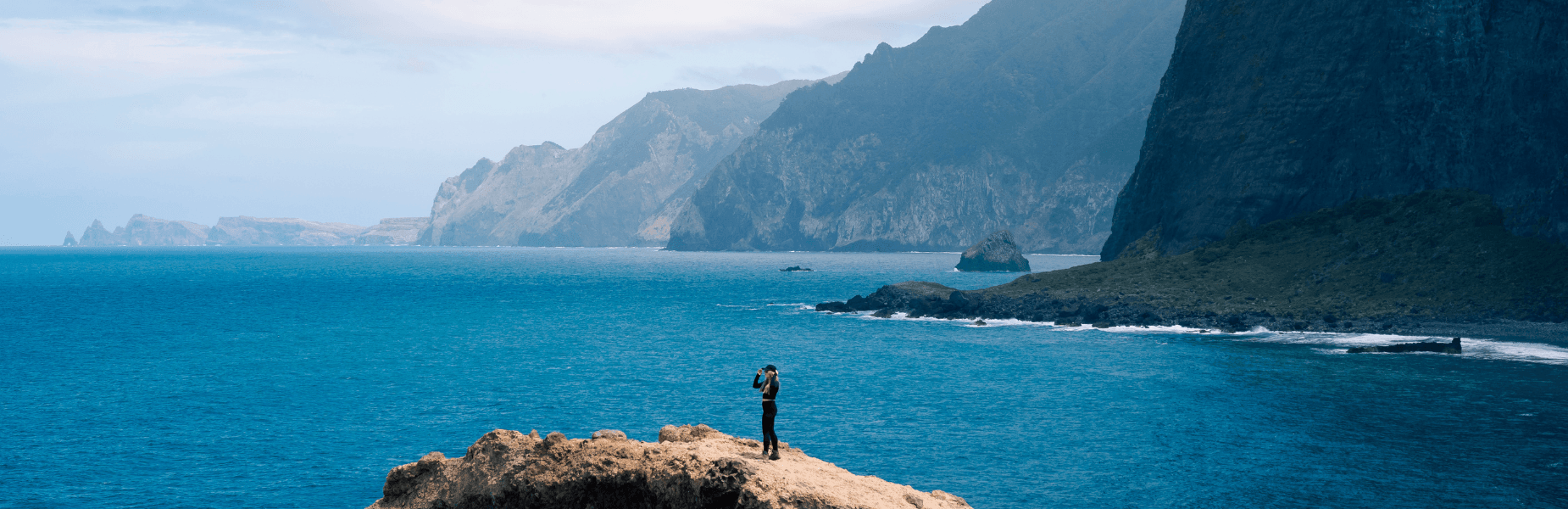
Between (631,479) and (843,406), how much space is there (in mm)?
26803

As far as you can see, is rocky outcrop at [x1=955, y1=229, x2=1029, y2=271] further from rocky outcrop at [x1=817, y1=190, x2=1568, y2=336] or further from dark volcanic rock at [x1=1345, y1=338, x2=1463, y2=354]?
dark volcanic rock at [x1=1345, y1=338, x2=1463, y2=354]

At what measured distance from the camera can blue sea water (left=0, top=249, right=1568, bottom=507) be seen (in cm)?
2995

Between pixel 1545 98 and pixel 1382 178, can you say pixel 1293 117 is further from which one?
pixel 1545 98

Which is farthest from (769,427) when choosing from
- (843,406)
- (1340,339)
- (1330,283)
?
(1330,283)

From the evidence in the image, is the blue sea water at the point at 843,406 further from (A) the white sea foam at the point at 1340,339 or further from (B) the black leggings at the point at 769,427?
(B) the black leggings at the point at 769,427

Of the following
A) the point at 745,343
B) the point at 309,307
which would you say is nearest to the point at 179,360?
the point at 745,343

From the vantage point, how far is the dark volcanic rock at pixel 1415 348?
5744 centimetres

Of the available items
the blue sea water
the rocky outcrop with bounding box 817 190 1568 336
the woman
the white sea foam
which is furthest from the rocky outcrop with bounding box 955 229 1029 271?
the woman

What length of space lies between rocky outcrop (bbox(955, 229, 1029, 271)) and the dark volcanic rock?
123315mm

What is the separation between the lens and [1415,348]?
58875 mm

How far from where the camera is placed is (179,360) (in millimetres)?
60688

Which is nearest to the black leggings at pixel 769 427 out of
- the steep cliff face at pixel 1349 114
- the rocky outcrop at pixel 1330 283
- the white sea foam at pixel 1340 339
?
the white sea foam at pixel 1340 339

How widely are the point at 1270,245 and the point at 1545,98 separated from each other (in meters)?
23.4

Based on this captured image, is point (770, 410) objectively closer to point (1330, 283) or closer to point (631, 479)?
point (631, 479)
